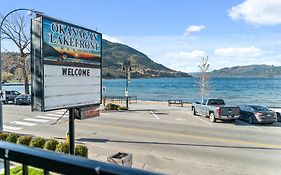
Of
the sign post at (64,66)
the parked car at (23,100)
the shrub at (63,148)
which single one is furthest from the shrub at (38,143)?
the parked car at (23,100)

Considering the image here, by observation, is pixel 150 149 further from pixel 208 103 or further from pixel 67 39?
pixel 208 103

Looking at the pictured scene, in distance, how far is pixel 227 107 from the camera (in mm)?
25094

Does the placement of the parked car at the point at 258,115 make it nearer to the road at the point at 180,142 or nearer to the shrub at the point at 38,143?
the road at the point at 180,142

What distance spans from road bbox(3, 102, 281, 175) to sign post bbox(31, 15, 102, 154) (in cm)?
405

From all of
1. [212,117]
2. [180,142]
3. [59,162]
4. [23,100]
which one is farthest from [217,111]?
[23,100]

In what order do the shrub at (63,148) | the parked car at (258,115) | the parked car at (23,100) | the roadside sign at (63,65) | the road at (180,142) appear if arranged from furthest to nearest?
the parked car at (23,100), the parked car at (258,115), the road at (180,142), the shrub at (63,148), the roadside sign at (63,65)

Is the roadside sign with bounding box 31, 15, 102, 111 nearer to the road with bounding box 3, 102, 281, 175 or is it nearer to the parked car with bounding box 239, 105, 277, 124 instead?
the road with bounding box 3, 102, 281, 175

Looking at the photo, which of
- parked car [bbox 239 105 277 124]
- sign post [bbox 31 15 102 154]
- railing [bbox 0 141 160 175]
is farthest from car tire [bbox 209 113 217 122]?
railing [bbox 0 141 160 175]

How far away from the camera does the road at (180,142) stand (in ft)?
41.2

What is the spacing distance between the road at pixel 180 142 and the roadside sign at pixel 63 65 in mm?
4102

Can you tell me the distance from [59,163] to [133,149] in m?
13.7

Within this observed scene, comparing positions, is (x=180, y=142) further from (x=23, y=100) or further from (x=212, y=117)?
(x=23, y=100)

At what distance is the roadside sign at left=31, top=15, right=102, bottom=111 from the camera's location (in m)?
7.92

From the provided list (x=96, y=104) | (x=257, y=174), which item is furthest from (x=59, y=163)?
(x=257, y=174)
